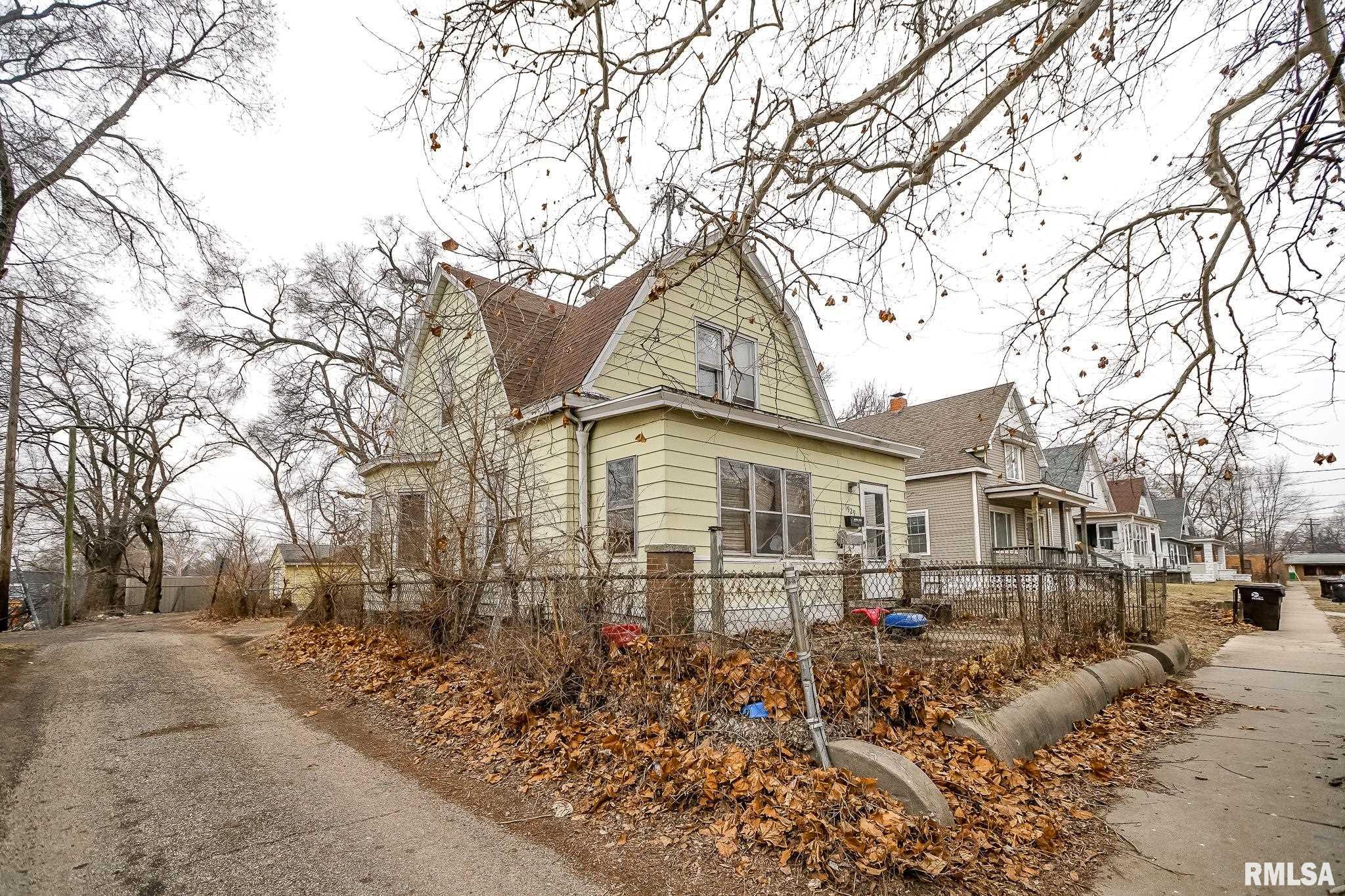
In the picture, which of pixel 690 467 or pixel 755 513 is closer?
pixel 690 467

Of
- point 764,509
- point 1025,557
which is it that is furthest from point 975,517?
point 764,509

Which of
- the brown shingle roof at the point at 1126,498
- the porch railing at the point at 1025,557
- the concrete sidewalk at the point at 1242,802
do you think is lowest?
the concrete sidewalk at the point at 1242,802

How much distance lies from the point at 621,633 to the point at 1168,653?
24.5 feet

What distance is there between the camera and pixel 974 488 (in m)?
20.3

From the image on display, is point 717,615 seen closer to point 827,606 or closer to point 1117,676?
point 827,606

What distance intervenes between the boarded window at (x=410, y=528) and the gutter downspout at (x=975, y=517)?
1667 cm

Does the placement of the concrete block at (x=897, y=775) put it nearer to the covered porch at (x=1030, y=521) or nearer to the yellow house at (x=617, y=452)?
the yellow house at (x=617, y=452)

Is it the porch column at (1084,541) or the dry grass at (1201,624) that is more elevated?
the porch column at (1084,541)

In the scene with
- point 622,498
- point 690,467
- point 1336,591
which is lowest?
point 1336,591

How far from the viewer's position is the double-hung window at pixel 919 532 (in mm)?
21359

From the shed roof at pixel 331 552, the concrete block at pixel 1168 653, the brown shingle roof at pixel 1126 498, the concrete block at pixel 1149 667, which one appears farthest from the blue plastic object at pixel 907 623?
the brown shingle roof at pixel 1126 498

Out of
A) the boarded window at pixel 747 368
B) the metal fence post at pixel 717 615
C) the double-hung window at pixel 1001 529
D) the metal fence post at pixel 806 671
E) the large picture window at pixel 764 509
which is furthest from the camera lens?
the double-hung window at pixel 1001 529

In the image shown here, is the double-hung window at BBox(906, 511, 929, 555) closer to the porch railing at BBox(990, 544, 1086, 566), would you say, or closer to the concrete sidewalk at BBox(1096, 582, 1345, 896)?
the porch railing at BBox(990, 544, 1086, 566)

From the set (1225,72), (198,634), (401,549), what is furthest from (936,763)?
(198,634)
